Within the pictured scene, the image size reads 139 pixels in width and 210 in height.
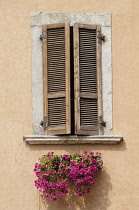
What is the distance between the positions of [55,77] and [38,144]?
3.03 ft

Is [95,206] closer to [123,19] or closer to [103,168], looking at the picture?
[103,168]

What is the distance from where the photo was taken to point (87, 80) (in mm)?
12164

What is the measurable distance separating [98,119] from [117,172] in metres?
0.75

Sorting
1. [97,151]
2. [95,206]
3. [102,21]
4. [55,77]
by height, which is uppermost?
[102,21]

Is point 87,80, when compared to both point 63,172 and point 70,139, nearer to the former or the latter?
point 70,139

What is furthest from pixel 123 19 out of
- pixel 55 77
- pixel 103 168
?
pixel 103 168

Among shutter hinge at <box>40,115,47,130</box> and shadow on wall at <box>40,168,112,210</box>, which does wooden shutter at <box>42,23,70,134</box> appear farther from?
shadow on wall at <box>40,168,112,210</box>

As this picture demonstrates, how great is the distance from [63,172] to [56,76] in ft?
4.28

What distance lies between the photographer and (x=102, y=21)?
12344 millimetres

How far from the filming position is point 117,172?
12008 mm

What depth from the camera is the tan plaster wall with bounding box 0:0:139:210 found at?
39.2 feet

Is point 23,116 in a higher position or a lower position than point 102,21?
lower

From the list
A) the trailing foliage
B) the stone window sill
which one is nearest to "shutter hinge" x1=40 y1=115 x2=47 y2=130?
the stone window sill

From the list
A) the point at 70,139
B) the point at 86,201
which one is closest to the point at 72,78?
the point at 70,139
